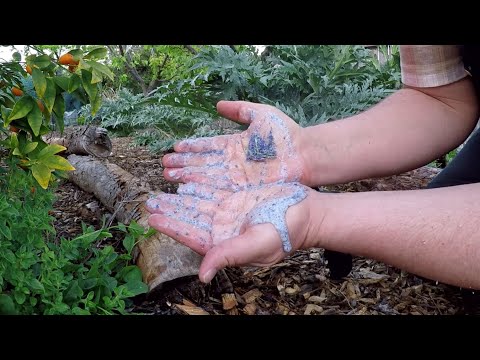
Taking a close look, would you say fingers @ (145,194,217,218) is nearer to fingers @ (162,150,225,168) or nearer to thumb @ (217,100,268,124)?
fingers @ (162,150,225,168)

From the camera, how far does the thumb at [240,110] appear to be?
2154mm

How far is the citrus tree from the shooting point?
1725mm

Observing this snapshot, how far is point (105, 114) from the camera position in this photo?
18.9ft

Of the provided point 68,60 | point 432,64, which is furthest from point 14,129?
point 432,64

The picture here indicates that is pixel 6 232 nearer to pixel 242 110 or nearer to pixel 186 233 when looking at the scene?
pixel 186 233

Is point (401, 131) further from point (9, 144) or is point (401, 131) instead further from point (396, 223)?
point (9, 144)

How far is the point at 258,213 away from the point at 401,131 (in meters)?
0.78

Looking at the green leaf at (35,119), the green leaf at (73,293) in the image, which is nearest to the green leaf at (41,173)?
the green leaf at (35,119)

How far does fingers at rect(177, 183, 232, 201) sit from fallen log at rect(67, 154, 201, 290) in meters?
0.22

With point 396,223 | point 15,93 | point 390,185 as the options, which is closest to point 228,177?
point 396,223

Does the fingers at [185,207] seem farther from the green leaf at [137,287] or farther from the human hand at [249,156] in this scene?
the green leaf at [137,287]

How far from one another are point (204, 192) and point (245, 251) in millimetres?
526

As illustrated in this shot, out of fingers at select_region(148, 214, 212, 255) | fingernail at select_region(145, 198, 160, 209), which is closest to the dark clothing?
fingers at select_region(148, 214, 212, 255)

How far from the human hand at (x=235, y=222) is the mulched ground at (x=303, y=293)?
261 millimetres
